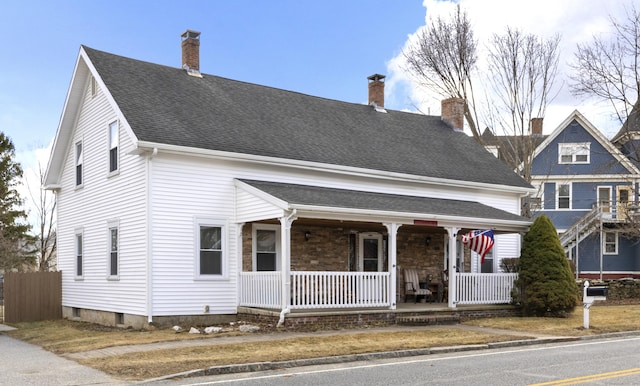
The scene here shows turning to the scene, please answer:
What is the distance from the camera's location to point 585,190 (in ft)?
134

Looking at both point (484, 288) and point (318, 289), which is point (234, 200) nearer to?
point (318, 289)

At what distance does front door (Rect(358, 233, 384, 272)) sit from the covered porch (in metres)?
0.03

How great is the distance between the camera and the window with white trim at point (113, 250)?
1938 cm

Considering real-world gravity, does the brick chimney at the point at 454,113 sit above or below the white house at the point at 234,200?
above

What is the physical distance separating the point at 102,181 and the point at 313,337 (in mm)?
9317

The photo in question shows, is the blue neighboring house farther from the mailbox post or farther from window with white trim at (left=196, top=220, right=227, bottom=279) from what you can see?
window with white trim at (left=196, top=220, right=227, bottom=279)

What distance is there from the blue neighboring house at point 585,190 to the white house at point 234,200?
16.4 meters

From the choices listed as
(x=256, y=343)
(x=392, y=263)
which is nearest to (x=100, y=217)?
(x=256, y=343)

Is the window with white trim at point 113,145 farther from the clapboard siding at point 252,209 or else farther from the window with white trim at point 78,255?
the clapboard siding at point 252,209

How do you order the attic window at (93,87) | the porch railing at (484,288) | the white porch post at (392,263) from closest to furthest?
the white porch post at (392,263)
the porch railing at (484,288)
the attic window at (93,87)

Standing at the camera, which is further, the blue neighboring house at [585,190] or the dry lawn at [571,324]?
the blue neighboring house at [585,190]

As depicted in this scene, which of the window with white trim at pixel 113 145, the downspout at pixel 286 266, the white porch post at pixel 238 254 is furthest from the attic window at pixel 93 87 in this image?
the downspout at pixel 286 266

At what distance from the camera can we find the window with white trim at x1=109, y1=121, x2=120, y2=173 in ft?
64.8

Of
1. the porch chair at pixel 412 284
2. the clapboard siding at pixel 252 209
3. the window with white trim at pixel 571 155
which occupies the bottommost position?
the porch chair at pixel 412 284
